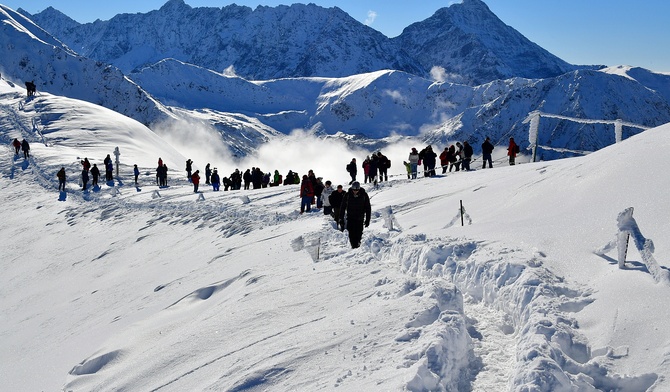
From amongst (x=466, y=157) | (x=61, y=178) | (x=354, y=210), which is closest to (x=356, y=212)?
(x=354, y=210)

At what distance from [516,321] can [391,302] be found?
165 centimetres

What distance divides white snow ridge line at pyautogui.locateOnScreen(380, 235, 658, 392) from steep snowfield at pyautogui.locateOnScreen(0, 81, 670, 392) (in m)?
0.02

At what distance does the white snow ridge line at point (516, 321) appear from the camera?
5.79m

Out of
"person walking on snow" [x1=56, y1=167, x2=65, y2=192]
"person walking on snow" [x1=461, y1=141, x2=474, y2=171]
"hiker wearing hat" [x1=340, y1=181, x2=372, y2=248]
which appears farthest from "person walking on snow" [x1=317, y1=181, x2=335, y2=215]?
"person walking on snow" [x1=56, y1=167, x2=65, y2=192]

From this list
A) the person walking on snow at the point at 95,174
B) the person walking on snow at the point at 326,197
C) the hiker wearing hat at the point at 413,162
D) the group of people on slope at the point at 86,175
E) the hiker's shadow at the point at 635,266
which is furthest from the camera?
the person walking on snow at the point at 95,174

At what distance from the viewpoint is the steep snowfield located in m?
6.41

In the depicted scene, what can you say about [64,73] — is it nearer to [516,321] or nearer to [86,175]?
[86,175]

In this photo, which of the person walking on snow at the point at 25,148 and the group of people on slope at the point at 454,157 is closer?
the group of people on slope at the point at 454,157

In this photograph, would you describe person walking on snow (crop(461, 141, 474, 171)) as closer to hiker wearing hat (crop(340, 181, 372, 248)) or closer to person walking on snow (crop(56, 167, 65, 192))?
hiker wearing hat (crop(340, 181, 372, 248))

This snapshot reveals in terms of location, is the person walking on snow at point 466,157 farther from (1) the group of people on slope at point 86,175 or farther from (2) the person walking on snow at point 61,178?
(2) the person walking on snow at point 61,178

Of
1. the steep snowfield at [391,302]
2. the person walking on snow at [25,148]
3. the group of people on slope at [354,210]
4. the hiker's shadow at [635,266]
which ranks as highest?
the person walking on snow at [25,148]

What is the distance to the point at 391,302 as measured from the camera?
27.2 feet

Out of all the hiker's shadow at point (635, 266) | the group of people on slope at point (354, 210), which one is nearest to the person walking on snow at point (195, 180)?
the group of people on slope at point (354, 210)

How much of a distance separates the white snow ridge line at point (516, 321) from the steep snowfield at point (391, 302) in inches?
0.9
